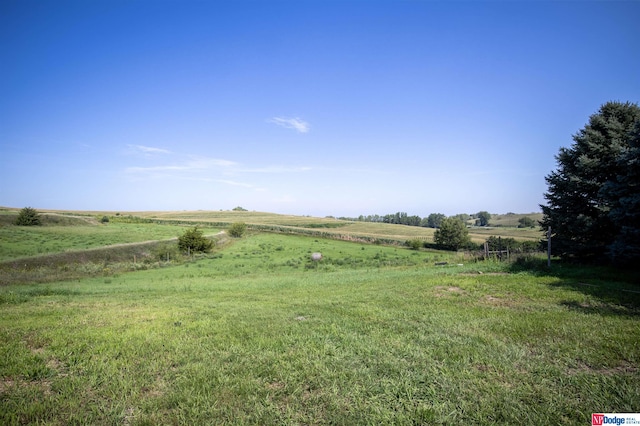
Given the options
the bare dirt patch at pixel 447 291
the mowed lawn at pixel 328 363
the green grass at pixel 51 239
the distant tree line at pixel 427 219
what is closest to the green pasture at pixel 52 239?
the green grass at pixel 51 239

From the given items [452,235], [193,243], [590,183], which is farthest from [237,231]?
[590,183]

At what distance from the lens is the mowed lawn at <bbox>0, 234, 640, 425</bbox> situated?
4180 mm

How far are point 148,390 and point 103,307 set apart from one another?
8.29 meters

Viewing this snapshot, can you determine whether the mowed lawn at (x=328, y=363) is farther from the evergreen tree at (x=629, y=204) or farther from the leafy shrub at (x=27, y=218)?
the leafy shrub at (x=27, y=218)

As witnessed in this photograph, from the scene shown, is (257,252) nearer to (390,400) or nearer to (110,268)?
(110,268)

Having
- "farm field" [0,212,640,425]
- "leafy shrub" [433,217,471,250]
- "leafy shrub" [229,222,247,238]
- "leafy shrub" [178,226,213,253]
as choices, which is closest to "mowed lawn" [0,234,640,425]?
"farm field" [0,212,640,425]

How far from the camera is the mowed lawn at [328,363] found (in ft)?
13.7

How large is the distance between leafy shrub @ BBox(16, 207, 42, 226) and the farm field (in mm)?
51232

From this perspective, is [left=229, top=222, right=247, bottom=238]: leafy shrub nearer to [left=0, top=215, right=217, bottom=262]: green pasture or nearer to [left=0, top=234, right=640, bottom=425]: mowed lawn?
[left=0, top=215, right=217, bottom=262]: green pasture

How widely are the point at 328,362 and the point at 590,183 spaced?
23032mm

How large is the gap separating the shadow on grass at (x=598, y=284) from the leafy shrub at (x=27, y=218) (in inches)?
2590

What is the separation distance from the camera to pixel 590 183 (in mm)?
19422

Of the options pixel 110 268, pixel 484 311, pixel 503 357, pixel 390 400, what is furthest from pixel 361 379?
pixel 110 268

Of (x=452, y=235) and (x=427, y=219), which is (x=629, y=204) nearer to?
(x=452, y=235)
